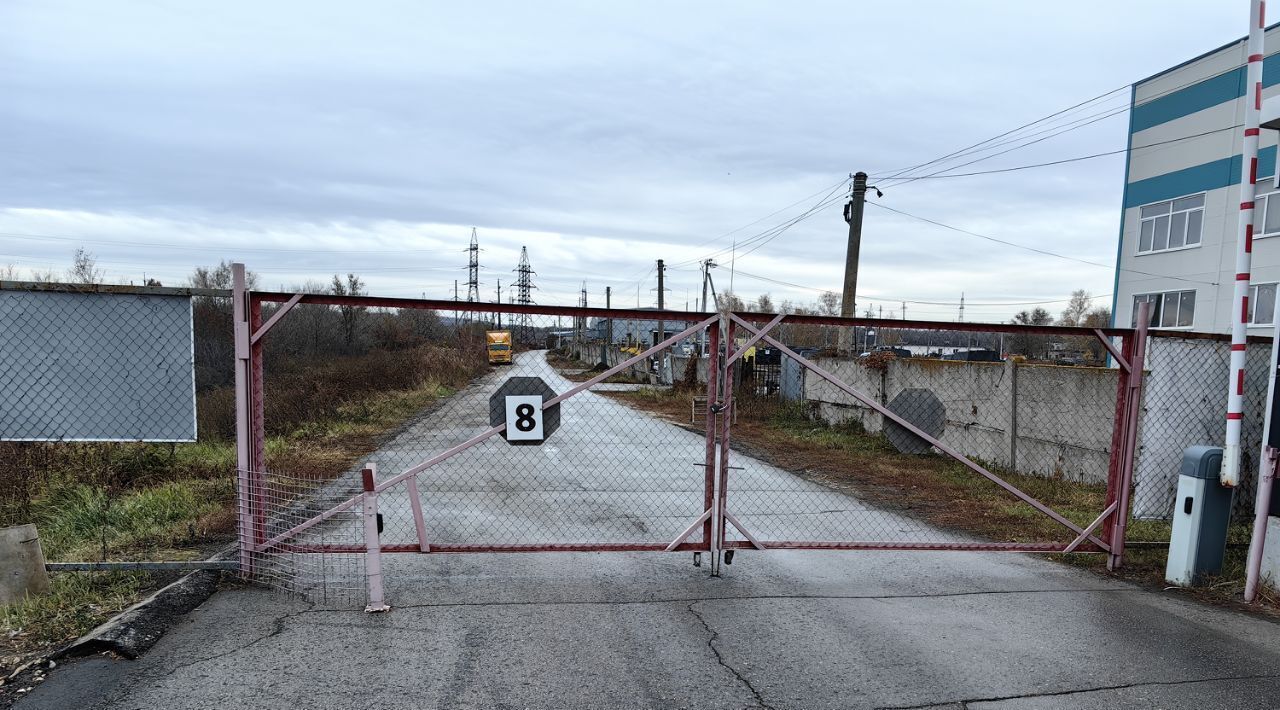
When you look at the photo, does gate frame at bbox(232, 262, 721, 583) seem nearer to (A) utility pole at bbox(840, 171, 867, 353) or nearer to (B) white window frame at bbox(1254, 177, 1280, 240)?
(A) utility pole at bbox(840, 171, 867, 353)

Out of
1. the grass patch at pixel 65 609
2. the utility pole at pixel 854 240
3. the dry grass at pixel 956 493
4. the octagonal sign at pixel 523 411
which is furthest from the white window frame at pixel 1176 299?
the grass patch at pixel 65 609

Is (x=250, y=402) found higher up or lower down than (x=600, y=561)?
higher up

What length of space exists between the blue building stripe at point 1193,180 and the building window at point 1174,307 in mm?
3740

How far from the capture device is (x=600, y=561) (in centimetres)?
607

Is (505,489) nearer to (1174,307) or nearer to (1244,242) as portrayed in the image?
(1244,242)

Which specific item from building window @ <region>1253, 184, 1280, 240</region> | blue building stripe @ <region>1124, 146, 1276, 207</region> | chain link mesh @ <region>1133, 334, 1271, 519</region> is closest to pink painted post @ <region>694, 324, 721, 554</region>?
chain link mesh @ <region>1133, 334, 1271, 519</region>

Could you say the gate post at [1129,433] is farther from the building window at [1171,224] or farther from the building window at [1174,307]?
the building window at [1171,224]

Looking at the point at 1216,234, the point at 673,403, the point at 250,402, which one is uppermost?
the point at 1216,234

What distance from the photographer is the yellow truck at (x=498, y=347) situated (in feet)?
179

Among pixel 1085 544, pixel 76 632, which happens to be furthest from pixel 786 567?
pixel 76 632

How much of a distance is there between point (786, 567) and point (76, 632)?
184 inches

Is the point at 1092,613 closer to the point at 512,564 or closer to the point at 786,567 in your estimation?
the point at 786,567

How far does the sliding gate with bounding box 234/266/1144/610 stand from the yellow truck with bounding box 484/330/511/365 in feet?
118

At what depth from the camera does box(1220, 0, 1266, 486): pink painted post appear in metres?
5.41
